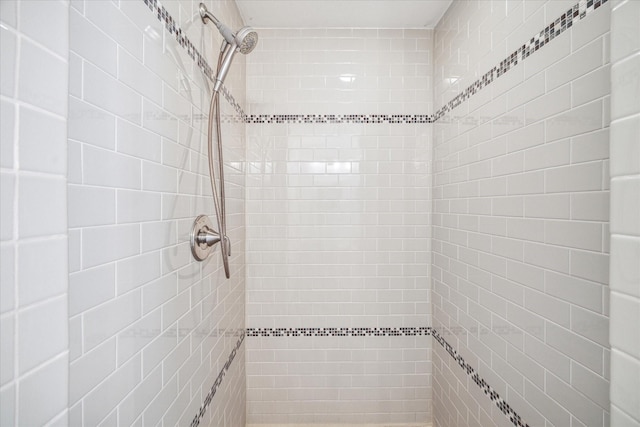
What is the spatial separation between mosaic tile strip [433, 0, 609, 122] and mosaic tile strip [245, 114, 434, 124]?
1.46ft

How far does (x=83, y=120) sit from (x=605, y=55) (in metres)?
1.29

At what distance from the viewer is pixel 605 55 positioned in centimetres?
91

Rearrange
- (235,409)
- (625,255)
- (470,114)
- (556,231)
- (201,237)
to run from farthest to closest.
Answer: (235,409) < (470,114) < (201,237) < (556,231) < (625,255)

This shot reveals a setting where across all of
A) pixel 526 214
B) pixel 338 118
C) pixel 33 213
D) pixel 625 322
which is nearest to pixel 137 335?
pixel 33 213

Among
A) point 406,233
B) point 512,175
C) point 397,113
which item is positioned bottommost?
point 406,233

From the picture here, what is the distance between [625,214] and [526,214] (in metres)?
0.66

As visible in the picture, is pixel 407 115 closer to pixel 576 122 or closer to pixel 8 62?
pixel 576 122


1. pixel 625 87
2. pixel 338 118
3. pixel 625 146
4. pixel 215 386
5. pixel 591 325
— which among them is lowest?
pixel 215 386

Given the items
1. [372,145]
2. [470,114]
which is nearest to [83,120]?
[470,114]

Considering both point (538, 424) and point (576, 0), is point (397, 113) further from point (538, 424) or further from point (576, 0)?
point (538, 424)

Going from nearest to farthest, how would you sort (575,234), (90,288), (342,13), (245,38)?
(90,288) → (575,234) → (245,38) → (342,13)

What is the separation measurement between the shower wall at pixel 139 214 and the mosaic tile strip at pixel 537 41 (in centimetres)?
122

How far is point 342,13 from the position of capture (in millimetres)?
2016

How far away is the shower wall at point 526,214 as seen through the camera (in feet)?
3.14
